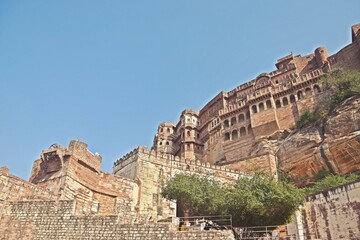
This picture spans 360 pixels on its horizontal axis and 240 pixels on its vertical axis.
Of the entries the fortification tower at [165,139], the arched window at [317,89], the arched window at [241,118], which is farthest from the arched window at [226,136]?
the arched window at [317,89]

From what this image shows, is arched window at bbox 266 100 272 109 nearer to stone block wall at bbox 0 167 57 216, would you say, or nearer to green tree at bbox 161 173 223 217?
green tree at bbox 161 173 223 217

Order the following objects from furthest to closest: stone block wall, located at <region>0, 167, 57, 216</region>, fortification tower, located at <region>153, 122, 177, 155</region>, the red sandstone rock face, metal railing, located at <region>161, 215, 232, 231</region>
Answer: fortification tower, located at <region>153, 122, 177, 155</region>
the red sandstone rock face
stone block wall, located at <region>0, 167, 57, 216</region>
metal railing, located at <region>161, 215, 232, 231</region>

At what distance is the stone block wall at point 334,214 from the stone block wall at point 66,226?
861cm

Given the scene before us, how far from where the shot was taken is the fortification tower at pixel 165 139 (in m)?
52.7

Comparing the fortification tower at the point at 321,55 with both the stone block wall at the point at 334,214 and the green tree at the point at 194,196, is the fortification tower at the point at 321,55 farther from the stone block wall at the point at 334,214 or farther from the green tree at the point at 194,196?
the green tree at the point at 194,196

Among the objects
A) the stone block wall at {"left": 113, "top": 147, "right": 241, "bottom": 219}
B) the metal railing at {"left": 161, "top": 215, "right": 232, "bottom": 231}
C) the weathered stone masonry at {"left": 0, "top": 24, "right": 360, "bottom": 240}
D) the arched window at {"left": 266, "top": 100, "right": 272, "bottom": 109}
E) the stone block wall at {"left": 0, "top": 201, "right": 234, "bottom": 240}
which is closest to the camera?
the stone block wall at {"left": 0, "top": 201, "right": 234, "bottom": 240}

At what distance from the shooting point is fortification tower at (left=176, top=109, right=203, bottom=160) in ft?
157

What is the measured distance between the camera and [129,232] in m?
13.1

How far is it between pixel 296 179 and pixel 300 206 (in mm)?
11093

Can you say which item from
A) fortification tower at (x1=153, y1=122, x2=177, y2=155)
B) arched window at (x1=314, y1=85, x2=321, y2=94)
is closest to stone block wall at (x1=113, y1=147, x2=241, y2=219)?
arched window at (x1=314, y1=85, x2=321, y2=94)

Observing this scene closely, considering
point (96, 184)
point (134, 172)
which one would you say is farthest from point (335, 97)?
point (96, 184)

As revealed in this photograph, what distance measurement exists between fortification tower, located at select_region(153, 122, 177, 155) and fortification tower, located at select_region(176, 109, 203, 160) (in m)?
1.15

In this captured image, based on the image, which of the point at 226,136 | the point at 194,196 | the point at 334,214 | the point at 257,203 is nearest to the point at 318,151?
the point at 334,214

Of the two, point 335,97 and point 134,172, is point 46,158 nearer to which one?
point 134,172
